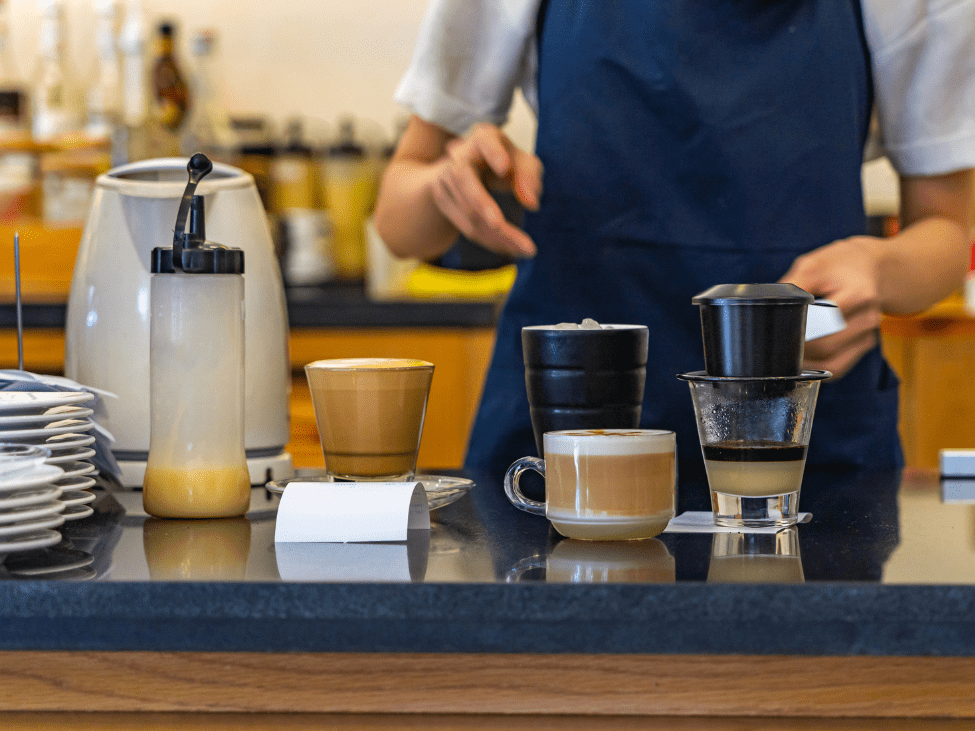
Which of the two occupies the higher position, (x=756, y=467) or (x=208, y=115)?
(x=208, y=115)

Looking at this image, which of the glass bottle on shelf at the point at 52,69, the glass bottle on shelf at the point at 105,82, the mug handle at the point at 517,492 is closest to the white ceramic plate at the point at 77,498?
the mug handle at the point at 517,492

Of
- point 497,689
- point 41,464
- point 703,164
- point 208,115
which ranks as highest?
point 208,115

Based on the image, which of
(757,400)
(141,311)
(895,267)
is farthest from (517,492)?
(895,267)

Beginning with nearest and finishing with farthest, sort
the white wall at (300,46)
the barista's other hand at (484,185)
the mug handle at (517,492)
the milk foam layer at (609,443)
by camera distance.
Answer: the milk foam layer at (609,443)
the mug handle at (517,492)
the barista's other hand at (484,185)
the white wall at (300,46)

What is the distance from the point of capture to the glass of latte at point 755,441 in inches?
29.2

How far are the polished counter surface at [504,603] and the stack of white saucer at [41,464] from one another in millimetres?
22

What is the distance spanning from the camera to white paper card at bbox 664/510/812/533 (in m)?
0.75

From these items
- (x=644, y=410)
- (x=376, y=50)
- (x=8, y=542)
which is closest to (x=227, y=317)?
(x=8, y=542)

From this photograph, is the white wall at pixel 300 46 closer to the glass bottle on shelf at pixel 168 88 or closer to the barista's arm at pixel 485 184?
the glass bottle on shelf at pixel 168 88

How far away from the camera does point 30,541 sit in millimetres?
658

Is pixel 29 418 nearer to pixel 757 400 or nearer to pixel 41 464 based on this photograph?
pixel 41 464

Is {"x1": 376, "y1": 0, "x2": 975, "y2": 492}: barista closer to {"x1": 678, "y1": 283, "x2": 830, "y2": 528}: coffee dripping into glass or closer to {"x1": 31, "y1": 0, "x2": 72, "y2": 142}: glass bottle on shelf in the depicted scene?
{"x1": 678, "y1": 283, "x2": 830, "y2": 528}: coffee dripping into glass

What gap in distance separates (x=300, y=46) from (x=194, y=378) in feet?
7.53

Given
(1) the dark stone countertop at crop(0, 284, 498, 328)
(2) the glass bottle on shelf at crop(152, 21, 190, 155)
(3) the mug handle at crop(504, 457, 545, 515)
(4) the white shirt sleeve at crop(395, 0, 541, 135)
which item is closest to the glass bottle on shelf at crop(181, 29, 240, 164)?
(2) the glass bottle on shelf at crop(152, 21, 190, 155)
